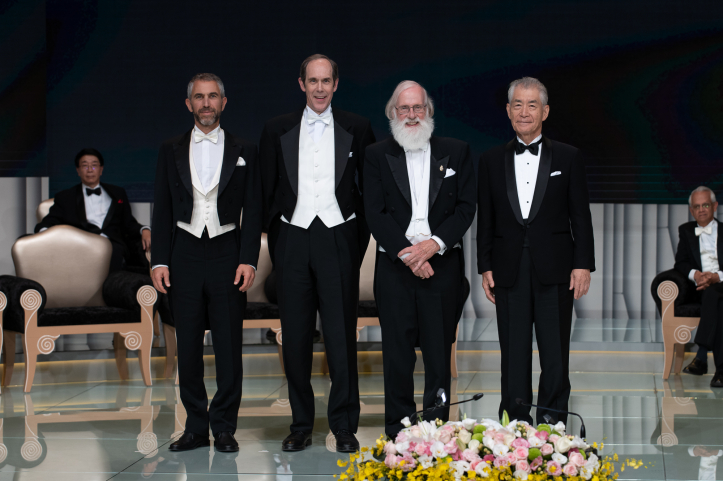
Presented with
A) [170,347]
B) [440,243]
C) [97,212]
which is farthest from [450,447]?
[97,212]

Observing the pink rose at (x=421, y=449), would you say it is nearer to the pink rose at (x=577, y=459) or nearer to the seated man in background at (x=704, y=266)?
the pink rose at (x=577, y=459)

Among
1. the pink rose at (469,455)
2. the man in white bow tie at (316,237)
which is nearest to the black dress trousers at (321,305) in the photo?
the man in white bow tie at (316,237)

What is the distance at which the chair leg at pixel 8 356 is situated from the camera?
511cm

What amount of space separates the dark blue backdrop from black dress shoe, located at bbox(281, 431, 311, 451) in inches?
176

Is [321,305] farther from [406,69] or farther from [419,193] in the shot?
[406,69]

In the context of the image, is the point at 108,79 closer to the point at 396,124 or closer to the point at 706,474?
the point at 396,124

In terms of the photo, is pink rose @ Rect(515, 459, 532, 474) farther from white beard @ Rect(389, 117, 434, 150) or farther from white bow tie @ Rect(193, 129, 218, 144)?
white bow tie @ Rect(193, 129, 218, 144)

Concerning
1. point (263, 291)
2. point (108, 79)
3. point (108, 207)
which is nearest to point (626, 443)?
point (263, 291)

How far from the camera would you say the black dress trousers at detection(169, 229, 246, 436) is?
3.47 meters

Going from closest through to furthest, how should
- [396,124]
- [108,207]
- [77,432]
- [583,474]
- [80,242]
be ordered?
[583,474], [396,124], [77,432], [80,242], [108,207]

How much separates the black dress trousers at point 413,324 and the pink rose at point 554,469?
1.48m

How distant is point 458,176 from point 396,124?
340 millimetres

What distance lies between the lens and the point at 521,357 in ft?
10.8

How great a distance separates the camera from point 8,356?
5.17 meters
